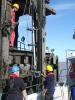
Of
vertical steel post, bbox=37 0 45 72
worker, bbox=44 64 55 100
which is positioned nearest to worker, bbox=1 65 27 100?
worker, bbox=44 64 55 100

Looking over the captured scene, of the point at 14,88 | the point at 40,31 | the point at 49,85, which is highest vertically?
the point at 40,31

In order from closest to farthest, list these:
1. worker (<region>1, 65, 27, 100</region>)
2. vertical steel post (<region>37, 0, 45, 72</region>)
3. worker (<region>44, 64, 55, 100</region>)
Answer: worker (<region>1, 65, 27, 100</region>)
worker (<region>44, 64, 55, 100</region>)
vertical steel post (<region>37, 0, 45, 72</region>)

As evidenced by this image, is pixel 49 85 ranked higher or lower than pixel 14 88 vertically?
lower

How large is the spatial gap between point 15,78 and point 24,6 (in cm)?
796

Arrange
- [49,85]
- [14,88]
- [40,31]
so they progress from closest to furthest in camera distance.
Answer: [14,88]
[49,85]
[40,31]

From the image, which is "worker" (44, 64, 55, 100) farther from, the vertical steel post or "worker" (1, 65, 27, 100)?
"worker" (1, 65, 27, 100)

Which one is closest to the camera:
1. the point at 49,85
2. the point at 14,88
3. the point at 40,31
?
the point at 14,88

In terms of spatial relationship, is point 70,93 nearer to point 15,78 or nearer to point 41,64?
Answer: point 41,64

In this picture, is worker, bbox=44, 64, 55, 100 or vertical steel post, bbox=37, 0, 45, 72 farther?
vertical steel post, bbox=37, 0, 45, 72

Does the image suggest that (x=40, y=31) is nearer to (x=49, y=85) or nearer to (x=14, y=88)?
(x=49, y=85)

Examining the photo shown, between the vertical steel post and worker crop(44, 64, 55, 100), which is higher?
the vertical steel post

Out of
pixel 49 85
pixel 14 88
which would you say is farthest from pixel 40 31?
pixel 14 88

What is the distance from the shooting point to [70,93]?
15602mm

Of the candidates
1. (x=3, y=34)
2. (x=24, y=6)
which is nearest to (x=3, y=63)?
(x=3, y=34)
